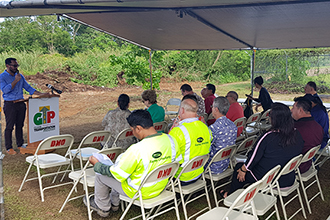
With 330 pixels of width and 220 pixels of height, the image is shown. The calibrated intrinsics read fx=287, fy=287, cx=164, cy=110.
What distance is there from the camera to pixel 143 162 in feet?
7.75

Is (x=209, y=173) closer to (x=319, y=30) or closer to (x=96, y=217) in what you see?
(x=96, y=217)

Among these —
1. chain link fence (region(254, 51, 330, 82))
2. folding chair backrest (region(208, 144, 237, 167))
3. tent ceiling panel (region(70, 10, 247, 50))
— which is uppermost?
chain link fence (region(254, 51, 330, 82))

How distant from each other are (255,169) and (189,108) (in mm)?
909

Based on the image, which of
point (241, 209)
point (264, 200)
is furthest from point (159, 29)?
point (241, 209)

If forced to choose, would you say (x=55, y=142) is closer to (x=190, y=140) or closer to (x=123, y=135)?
(x=123, y=135)

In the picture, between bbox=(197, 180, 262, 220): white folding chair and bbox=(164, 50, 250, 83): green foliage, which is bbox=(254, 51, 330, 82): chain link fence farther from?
bbox=(197, 180, 262, 220): white folding chair

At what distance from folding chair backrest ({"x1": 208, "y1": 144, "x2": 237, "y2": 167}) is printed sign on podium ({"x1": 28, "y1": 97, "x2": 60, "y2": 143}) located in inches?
134

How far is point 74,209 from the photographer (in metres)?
3.28

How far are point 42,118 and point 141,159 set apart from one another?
11.2 ft

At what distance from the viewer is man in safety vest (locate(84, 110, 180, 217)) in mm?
2350

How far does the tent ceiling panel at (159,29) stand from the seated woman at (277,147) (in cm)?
273

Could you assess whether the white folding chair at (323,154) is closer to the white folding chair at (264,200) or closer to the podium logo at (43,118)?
the white folding chair at (264,200)

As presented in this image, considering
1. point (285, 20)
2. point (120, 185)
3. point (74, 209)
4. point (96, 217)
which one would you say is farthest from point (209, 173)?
point (285, 20)

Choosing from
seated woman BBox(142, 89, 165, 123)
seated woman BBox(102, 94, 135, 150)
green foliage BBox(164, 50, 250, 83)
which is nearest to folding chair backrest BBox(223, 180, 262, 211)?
seated woman BBox(102, 94, 135, 150)
